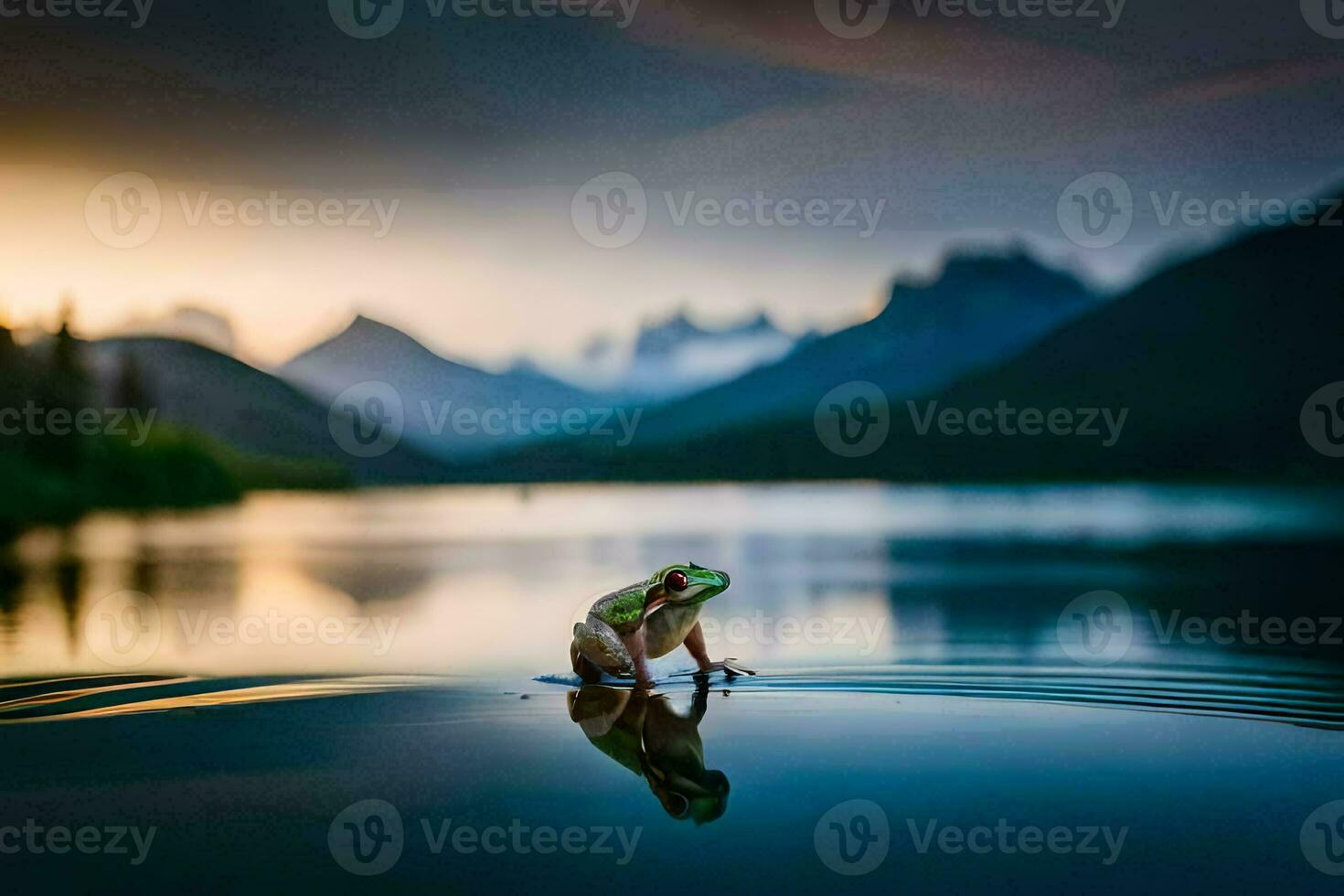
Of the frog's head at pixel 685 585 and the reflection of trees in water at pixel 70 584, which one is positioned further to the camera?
the reflection of trees in water at pixel 70 584

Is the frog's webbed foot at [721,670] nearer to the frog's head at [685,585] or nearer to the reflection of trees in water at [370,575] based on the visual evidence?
the frog's head at [685,585]

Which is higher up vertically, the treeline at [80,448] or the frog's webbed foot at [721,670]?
the treeline at [80,448]

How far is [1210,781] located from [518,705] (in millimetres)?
6010

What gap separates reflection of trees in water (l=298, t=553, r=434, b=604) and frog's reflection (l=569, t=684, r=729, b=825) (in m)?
10.3

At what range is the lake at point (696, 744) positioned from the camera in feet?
24.5

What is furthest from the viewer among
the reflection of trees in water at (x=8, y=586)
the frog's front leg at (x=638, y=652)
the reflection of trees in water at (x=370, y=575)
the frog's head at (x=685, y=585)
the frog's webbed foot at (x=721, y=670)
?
the reflection of trees in water at (x=370, y=575)

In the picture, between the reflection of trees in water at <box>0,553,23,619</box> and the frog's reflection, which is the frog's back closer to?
the frog's reflection

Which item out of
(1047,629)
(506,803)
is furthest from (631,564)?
(506,803)

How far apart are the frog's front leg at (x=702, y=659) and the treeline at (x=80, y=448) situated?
7544 cm

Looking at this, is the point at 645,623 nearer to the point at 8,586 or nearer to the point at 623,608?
the point at 623,608

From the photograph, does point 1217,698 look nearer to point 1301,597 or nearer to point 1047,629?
point 1047,629

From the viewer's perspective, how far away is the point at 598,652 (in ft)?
40.5

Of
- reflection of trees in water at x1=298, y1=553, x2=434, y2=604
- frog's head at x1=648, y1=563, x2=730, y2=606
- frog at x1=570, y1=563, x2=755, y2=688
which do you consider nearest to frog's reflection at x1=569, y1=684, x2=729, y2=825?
frog at x1=570, y1=563, x2=755, y2=688

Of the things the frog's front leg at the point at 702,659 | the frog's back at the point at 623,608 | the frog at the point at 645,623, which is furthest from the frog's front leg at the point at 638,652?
the frog's front leg at the point at 702,659
